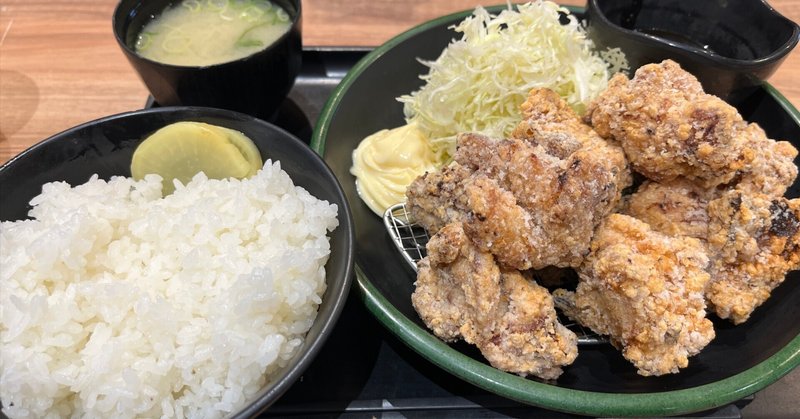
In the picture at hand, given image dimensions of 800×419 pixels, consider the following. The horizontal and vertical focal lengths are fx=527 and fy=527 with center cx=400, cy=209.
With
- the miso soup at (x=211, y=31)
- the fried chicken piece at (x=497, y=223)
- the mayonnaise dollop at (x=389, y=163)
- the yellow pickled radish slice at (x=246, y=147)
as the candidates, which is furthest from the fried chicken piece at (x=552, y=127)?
the miso soup at (x=211, y=31)

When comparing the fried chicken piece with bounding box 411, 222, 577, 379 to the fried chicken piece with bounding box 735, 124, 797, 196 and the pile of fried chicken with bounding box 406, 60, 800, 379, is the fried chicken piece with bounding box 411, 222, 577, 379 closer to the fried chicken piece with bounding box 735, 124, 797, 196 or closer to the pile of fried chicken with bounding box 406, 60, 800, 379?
the pile of fried chicken with bounding box 406, 60, 800, 379

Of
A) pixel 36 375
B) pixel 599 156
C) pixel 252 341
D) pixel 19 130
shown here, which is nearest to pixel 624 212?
pixel 599 156

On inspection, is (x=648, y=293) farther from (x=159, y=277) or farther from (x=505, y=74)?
(x=159, y=277)

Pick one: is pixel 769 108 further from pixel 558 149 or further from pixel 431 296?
pixel 431 296

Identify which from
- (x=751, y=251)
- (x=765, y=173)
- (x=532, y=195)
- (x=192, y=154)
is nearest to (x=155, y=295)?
(x=192, y=154)

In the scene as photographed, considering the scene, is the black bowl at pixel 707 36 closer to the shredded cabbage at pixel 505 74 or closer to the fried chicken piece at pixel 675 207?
the shredded cabbage at pixel 505 74
